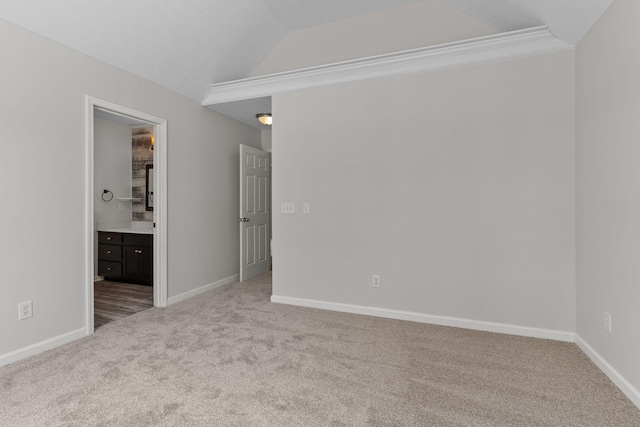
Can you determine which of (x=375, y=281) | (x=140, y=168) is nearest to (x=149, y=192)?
(x=140, y=168)

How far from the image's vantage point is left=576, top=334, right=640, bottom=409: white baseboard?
1881mm

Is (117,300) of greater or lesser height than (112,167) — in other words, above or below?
below

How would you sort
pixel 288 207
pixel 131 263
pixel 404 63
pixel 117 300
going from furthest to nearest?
pixel 131 263 < pixel 117 300 < pixel 288 207 < pixel 404 63

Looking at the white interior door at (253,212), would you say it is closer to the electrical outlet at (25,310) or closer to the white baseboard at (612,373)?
the electrical outlet at (25,310)

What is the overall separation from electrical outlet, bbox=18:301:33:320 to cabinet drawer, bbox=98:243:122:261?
7.82 ft

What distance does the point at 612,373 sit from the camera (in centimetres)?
210

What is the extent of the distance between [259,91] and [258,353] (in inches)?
110

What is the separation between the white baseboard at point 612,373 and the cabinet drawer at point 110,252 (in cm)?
534

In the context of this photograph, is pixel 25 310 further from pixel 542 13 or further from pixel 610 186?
pixel 542 13

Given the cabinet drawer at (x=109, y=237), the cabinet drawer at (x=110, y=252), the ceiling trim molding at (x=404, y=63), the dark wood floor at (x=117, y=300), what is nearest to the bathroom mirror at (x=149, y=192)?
the cabinet drawer at (x=109, y=237)

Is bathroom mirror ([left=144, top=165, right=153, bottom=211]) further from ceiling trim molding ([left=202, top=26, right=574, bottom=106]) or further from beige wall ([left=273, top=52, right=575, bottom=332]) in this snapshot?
Result: beige wall ([left=273, top=52, right=575, bottom=332])

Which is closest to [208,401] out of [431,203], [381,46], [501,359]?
[501,359]

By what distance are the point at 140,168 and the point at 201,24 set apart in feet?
10.4

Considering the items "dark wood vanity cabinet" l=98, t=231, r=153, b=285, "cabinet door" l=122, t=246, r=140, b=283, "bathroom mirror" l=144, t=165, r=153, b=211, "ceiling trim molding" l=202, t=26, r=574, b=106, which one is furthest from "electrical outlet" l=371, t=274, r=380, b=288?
"bathroom mirror" l=144, t=165, r=153, b=211
